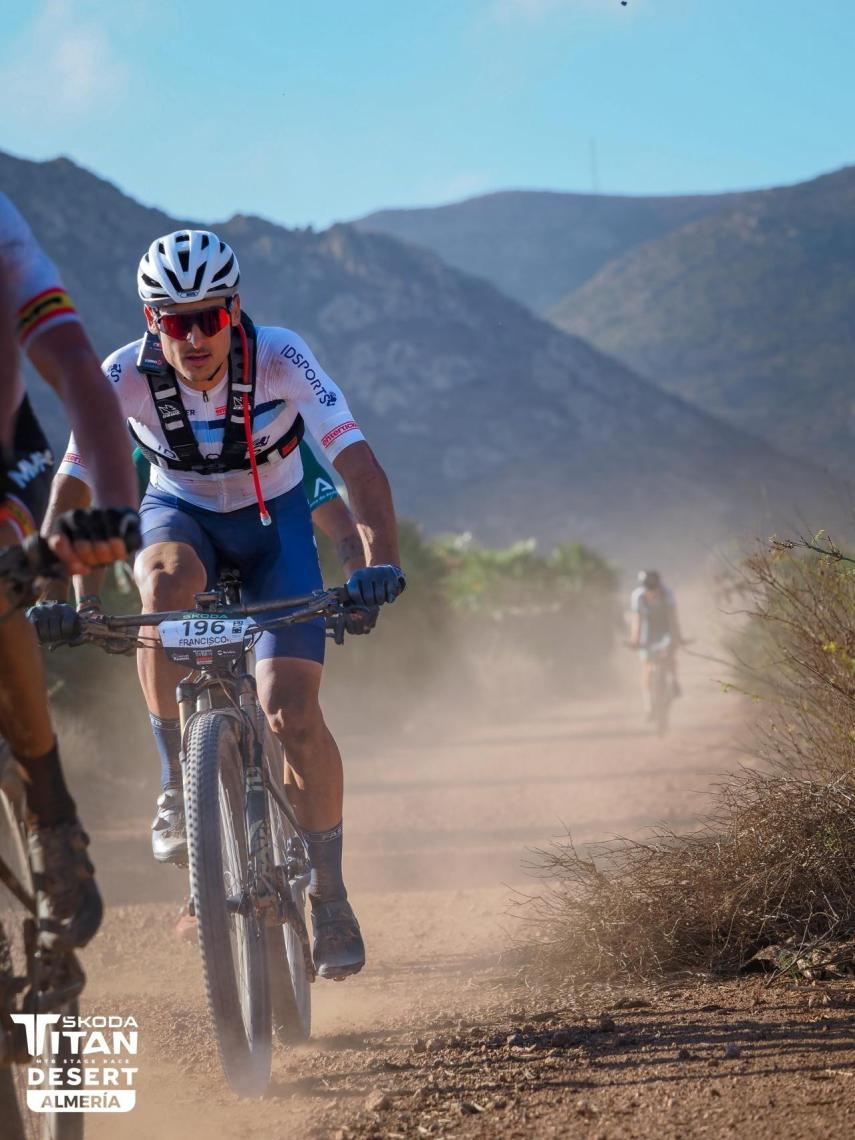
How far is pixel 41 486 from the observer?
3.04 metres

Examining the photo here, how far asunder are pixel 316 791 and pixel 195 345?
1507mm

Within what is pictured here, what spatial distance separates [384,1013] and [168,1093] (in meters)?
1.05

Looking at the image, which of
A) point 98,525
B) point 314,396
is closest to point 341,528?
point 314,396

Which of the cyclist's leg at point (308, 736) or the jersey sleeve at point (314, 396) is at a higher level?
the jersey sleeve at point (314, 396)

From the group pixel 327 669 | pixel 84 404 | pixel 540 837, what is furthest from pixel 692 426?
pixel 84 404

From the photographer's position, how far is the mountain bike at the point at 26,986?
2.78m

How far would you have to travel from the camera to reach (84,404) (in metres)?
2.97

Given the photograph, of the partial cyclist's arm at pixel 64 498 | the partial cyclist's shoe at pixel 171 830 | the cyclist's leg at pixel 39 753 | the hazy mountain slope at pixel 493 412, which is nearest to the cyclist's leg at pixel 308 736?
Answer: the partial cyclist's shoe at pixel 171 830

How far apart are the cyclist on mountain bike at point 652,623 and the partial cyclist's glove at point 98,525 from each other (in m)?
12.5

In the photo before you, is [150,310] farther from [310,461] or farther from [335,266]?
[335,266]

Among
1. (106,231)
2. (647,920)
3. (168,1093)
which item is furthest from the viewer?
(106,231)

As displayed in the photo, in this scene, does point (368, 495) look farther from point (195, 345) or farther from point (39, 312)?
point (39, 312)

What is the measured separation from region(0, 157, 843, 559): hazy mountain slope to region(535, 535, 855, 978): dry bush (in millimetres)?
62607

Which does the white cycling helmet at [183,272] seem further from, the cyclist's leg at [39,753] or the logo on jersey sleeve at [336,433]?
the cyclist's leg at [39,753]
